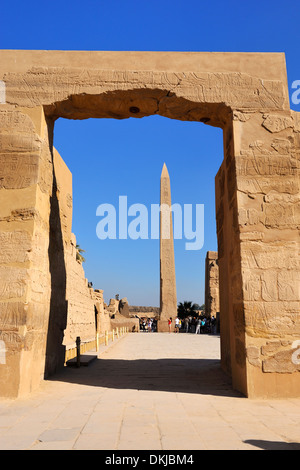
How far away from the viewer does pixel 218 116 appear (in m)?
5.48

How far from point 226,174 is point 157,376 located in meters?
3.07

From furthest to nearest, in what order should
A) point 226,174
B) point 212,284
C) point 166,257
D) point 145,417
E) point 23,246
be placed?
point 166,257 → point 212,284 → point 226,174 → point 23,246 → point 145,417

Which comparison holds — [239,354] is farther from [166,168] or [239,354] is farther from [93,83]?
[166,168]

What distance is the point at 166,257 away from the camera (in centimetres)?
2355

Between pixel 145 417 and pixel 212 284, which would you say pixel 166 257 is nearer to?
pixel 212 284

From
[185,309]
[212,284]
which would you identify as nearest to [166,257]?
[212,284]

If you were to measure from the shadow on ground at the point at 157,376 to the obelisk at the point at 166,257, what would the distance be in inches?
634

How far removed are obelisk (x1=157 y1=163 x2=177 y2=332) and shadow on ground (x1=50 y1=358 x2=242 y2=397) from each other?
52.8 feet

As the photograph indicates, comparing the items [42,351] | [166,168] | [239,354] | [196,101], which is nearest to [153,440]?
[239,354]

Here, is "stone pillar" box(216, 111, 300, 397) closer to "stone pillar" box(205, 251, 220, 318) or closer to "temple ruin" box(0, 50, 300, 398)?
"temple ruin" box(0, 50, 300, 398)

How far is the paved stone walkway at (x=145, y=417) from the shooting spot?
8.71 feet

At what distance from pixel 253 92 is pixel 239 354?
335cm

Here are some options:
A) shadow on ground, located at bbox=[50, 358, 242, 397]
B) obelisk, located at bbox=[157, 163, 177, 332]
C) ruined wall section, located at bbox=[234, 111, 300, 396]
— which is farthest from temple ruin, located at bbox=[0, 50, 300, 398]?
obelisk, located at bbox=[157, 163, 177, 332]

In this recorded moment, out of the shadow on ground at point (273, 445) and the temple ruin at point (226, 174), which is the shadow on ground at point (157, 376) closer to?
the temple ruin at point (226, 174)
